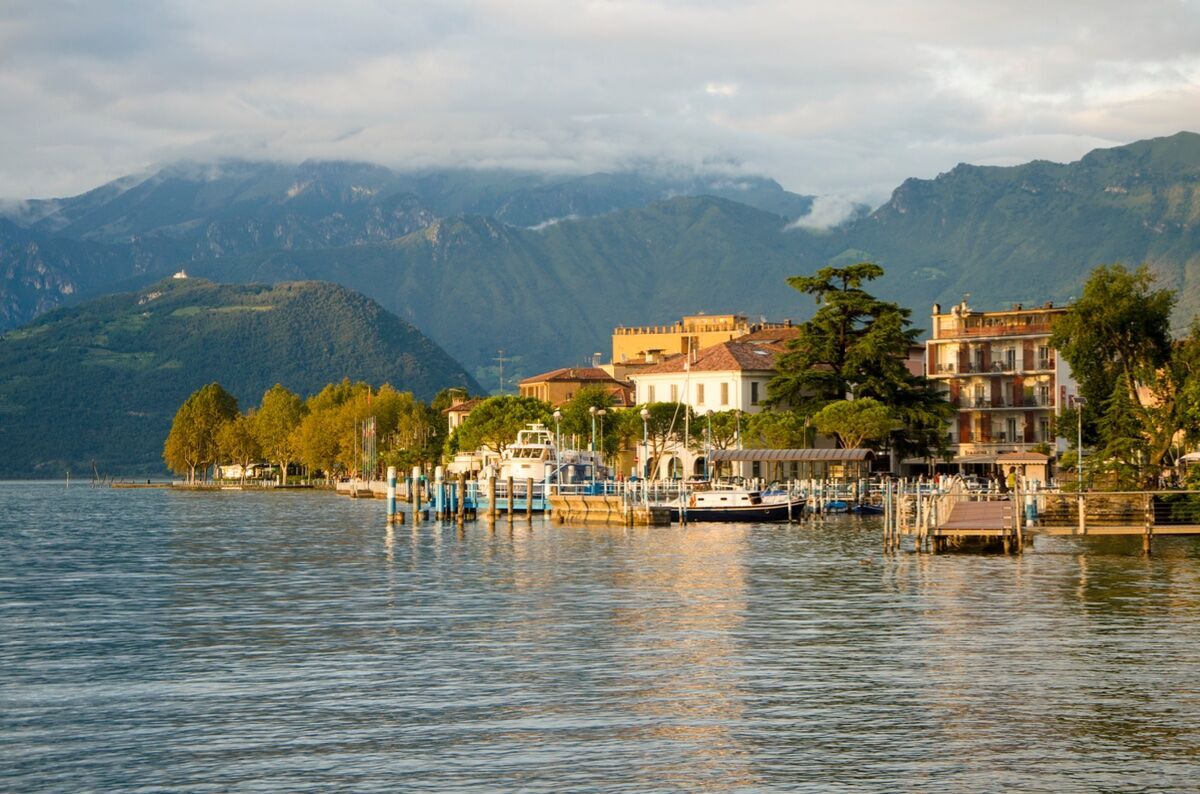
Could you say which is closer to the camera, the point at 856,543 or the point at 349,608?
the point at 349,608

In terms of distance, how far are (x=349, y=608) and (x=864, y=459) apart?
6956cm

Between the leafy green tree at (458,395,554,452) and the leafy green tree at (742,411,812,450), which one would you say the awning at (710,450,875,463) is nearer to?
the leafy green tree at (742,411,812,450)

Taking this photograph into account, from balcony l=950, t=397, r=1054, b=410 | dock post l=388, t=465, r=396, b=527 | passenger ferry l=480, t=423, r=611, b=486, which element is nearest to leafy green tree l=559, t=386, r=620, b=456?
balcony l=950, t=397, r=1054, b=410

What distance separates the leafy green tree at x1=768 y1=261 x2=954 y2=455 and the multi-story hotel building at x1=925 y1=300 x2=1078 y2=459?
37.0ft

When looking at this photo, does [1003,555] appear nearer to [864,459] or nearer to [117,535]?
[864,459]

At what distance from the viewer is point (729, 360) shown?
506 ft

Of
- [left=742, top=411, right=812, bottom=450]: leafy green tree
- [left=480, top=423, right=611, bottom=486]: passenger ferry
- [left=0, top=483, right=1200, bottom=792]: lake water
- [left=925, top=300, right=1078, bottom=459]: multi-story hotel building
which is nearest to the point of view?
[left=0, top=483, right=1200, bottom=792]: lake water

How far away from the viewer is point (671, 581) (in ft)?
198

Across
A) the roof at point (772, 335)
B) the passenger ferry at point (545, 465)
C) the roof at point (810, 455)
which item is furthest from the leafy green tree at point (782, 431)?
the roof at point (772, 335)

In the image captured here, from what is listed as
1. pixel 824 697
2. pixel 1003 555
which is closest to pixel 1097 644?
pixel 824 697

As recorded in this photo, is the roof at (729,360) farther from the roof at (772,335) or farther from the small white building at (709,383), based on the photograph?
the roof at (772,335)

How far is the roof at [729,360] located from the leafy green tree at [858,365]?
49.3 feet

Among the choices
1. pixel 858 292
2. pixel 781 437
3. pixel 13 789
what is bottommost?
pixel 13 789

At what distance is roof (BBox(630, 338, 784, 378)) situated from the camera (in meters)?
154
